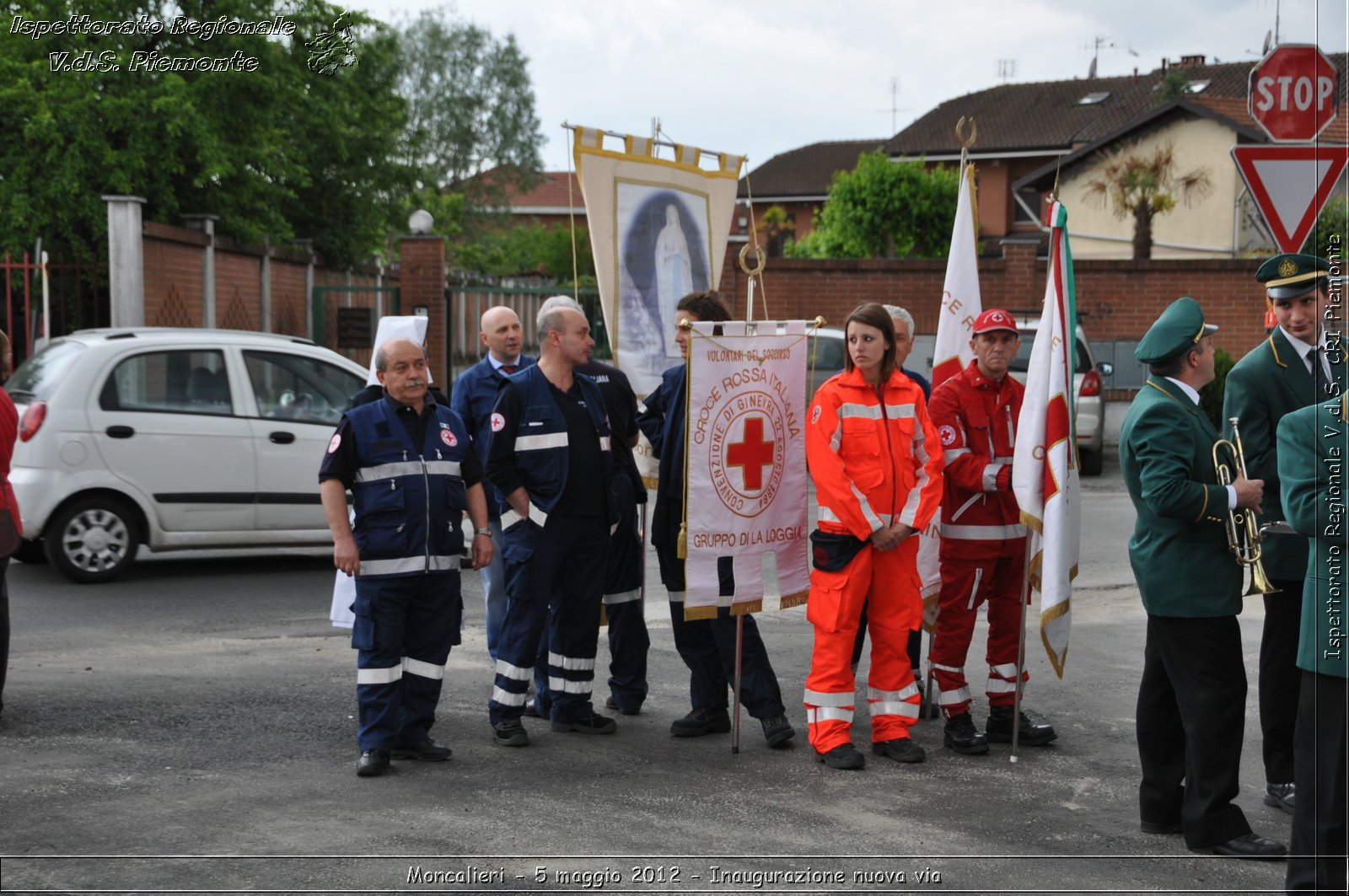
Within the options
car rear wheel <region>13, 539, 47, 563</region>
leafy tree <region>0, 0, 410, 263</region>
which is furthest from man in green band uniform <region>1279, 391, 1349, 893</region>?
leafy tree <region>0, 0, 410, 263</region>

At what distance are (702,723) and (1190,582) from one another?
251 centimetres

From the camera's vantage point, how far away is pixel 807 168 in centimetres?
6225

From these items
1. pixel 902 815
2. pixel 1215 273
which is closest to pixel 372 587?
pixel 902 815

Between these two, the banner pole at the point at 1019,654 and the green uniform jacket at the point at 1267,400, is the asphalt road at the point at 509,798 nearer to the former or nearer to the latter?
the banner pole at the point at 1019,654

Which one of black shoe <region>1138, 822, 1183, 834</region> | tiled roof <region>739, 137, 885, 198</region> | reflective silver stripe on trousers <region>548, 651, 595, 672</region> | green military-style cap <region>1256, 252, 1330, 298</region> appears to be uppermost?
tiled roof <region>739, 137, 885, 198</region>

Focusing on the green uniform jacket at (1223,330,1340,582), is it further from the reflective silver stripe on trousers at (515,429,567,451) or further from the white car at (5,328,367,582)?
the white car at (5,328,367,582)

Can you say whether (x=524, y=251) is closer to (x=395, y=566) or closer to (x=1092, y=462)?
(x=1092, y=462)

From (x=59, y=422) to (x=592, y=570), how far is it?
5219 millimetres

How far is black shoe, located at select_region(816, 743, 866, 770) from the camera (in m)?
6.07

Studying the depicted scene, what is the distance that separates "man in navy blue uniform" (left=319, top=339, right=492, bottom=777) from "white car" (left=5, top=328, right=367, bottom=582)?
15.2 ft

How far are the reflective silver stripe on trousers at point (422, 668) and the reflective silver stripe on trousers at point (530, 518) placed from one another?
77 cm

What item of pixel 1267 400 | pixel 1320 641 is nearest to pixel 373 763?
pixel 1320 641

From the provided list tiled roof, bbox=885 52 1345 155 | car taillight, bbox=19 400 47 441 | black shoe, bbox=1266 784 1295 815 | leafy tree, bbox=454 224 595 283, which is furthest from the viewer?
leafy tree, bbox=454 224 595 283

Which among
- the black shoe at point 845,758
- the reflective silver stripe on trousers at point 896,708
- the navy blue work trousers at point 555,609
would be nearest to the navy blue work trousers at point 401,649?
the navy blue work trousers at point 555,609
